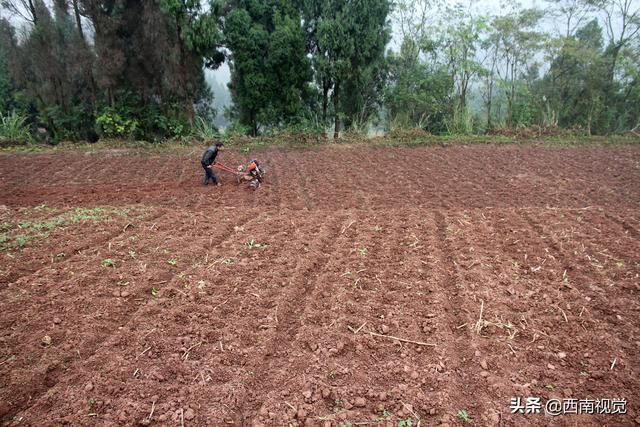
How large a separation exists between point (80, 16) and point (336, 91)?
8533 mm

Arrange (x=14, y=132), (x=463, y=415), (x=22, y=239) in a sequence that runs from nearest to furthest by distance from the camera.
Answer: (x=463, y=415) < (x=22, y=239) < (x=14, y=132)

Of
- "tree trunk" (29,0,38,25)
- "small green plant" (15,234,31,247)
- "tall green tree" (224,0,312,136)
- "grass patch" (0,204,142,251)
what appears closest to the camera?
"small green plant" (15,234,31,247)

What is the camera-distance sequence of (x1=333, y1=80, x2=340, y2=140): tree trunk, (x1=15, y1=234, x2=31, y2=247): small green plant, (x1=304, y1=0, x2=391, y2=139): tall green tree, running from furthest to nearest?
(x1=333, y1=80, x2=340, y2=140): tree trunk, (x1=304, y1=0, x2=391, y2=139): tall green tree, (x1=15, y1=234, x2=31, y2=247): small green plant

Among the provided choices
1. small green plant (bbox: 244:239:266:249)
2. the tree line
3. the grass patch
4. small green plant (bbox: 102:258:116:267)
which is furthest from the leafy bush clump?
small green plant (bbox: 244:239:266:249)

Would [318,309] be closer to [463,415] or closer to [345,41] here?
[463,415]

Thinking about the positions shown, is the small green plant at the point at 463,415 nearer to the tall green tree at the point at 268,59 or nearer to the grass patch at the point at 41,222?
the grass patch at the point at 41,222

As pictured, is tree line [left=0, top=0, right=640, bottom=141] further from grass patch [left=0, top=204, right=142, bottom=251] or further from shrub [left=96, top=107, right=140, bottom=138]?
grass patch [left=0, top=204, right=142, bottom=251]

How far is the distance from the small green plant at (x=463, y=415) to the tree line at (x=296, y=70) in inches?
437

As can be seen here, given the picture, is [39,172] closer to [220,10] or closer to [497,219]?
[220,10]

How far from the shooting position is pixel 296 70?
12.8 metres

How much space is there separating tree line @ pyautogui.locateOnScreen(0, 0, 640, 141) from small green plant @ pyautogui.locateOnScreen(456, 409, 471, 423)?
36.4ft

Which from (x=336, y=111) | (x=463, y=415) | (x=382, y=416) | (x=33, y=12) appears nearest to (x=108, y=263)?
(x=382, y=416)

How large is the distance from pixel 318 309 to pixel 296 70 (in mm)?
10891

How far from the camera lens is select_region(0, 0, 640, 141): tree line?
1172cm
